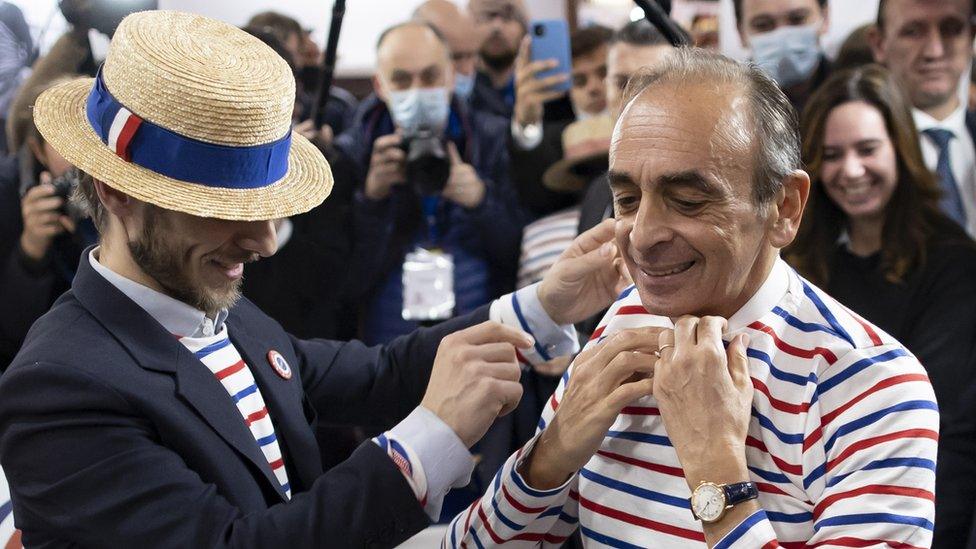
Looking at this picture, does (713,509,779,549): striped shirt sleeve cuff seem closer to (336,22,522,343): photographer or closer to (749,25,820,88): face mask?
(336,22,522,343): photographer

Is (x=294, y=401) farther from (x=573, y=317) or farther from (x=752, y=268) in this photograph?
(x=752, y=268)

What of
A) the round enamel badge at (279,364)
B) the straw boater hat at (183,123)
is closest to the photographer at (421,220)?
the round enamel badge at (279,364)

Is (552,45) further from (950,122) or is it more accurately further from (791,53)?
(950,122)

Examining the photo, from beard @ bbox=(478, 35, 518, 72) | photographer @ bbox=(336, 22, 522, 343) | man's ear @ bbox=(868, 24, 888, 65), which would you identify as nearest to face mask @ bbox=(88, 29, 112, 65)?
photographer @ bbox=(336, 22, 522, 343)

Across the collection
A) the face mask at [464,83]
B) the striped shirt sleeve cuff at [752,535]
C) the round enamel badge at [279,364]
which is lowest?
the face mask at [464,83]

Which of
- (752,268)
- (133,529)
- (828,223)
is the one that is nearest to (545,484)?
(752,268)

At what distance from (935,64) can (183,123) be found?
2598mm

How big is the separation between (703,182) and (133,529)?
98 cm

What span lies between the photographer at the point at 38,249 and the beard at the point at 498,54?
A: 1.53 m

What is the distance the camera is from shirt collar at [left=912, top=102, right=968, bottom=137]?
3.46 m

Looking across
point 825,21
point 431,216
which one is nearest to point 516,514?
point 431,216

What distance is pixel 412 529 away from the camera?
175 centimetres

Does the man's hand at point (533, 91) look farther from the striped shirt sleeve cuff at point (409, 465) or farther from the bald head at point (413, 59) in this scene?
the striped shirt sleeve cuff at point (409, 465)

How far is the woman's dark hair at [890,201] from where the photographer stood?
303 cm
